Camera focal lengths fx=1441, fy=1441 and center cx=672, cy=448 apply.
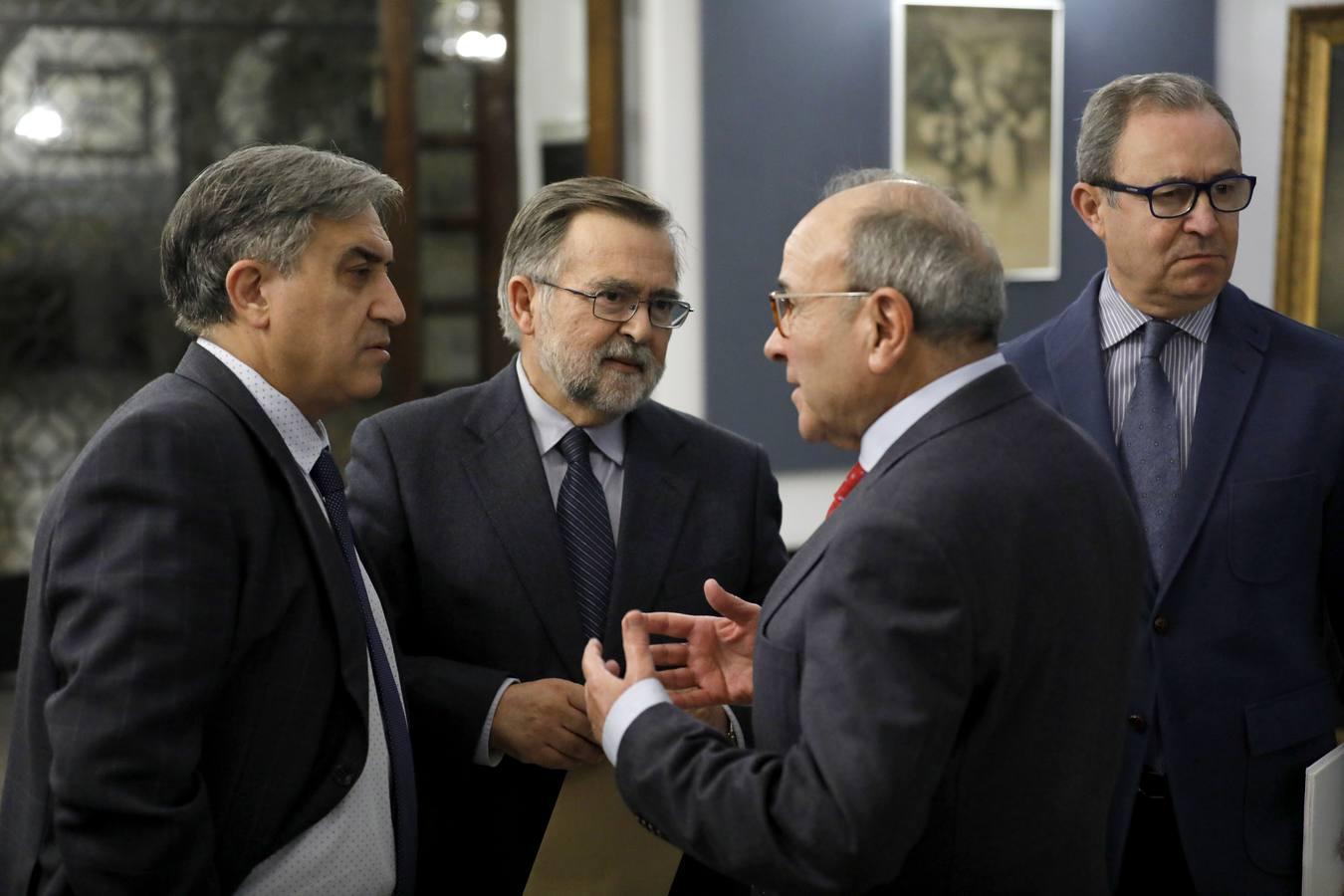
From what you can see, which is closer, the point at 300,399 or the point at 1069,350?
the point at 300,399

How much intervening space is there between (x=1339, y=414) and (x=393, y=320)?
1476mm

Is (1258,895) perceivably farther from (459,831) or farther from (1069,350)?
(459,831)

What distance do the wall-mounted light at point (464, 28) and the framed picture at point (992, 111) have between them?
5.12 feet

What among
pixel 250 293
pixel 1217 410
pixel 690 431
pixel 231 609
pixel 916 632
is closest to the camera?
pixel 916 632

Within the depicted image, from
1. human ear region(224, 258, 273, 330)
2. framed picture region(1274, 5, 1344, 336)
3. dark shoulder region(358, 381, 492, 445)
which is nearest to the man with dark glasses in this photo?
dark shoulder region(358, 381, 492, 445)

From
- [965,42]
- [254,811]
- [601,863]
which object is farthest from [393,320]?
[965,42]

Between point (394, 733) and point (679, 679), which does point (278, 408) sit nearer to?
point (394, 733)

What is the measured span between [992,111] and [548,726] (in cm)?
418

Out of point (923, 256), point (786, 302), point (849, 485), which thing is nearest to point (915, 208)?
point (923, 256)

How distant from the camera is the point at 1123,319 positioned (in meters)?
2.43

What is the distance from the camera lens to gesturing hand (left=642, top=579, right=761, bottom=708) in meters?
2.03

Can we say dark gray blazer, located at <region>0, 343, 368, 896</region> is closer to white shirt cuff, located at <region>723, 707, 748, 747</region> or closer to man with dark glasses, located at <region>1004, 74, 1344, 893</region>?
white shirt cuff, located at <region>723, 707, 748, 747</region>

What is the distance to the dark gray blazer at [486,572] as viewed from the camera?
7.64 ft

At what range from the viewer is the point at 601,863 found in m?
2.23
